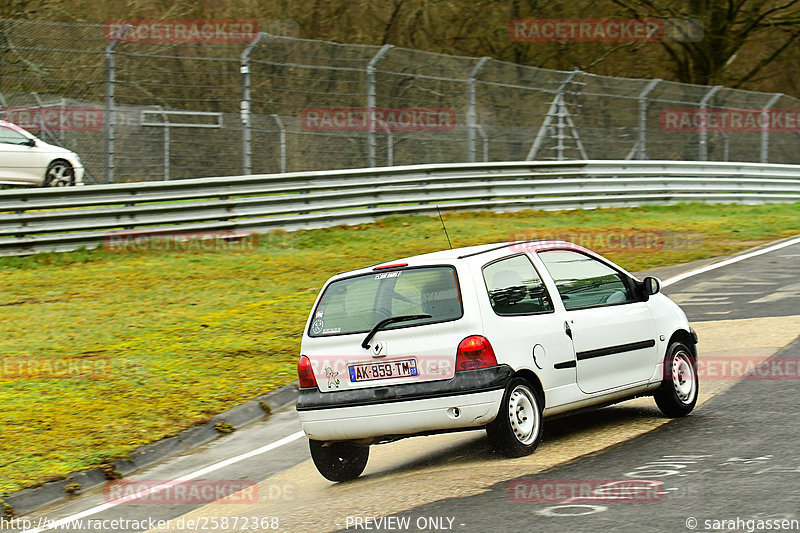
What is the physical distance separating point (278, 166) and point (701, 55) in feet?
62.5

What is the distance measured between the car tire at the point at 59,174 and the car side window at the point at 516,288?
12484mm

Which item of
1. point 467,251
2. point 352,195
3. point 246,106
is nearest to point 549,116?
point 352,195

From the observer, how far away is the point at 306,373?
24.2 ft

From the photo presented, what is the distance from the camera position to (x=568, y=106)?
967 inches

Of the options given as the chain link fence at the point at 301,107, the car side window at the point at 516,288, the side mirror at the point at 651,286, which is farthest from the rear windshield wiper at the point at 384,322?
the chain link fence at the point at 301,107

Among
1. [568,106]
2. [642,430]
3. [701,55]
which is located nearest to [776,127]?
[701,55]

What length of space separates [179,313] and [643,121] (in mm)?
16006

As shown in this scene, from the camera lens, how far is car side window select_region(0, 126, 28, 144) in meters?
18.7

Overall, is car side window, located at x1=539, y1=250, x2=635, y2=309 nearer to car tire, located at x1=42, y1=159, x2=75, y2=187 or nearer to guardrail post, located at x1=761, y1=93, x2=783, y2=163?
car tire, located at x1=42, y1=159, x2=75, y2=187

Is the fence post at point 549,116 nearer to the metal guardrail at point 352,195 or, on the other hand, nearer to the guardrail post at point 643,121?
the metal guardrail at point 352,195

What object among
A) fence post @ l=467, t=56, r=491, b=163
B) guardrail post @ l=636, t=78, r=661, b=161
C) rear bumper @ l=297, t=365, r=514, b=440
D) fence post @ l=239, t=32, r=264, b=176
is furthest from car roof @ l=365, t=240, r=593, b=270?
guardrail post @ l=636, t=78, r=661, b=161

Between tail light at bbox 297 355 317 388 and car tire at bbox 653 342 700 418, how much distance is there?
2.67 m

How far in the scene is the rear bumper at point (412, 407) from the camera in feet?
22.3

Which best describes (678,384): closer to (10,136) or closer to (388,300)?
(388,300)
